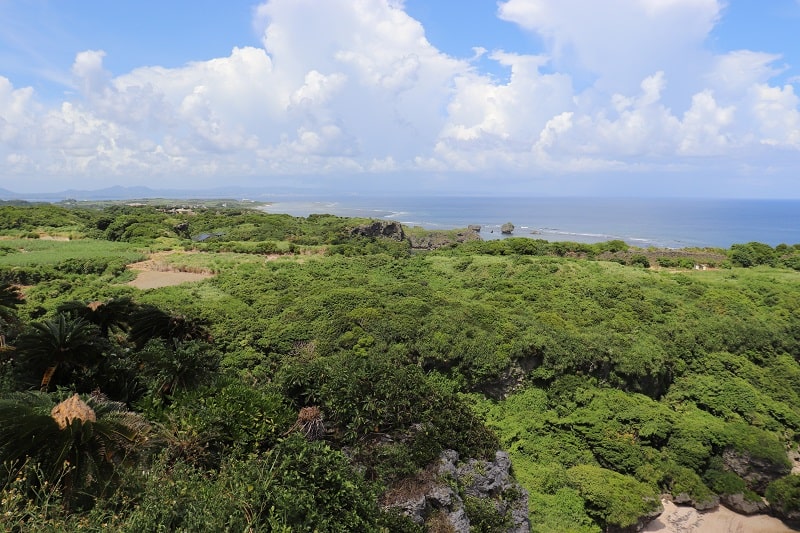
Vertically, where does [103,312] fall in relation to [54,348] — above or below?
above

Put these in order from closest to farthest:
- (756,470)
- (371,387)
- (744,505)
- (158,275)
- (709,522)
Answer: (371,387) < (709,522) < (744,505) < (756,470) < (158,275)

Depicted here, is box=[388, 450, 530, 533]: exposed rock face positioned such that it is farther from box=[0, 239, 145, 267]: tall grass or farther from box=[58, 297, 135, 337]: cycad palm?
box=[0, 239, 145, 267]: tall grass

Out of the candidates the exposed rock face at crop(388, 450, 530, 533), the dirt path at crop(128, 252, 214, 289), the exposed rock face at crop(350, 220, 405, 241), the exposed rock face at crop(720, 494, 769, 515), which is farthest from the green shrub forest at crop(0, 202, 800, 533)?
the exposed rock face at crop(350, 220, 405, 241)

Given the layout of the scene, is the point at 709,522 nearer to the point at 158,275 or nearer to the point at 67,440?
the point at 67,440

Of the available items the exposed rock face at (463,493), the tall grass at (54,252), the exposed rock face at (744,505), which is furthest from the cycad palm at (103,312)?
the exposed rock face at (744,505)

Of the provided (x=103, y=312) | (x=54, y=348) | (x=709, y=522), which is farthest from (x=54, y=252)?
(x=709, y=522)

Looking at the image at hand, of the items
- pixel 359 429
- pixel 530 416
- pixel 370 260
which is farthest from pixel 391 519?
pixel 370 260
